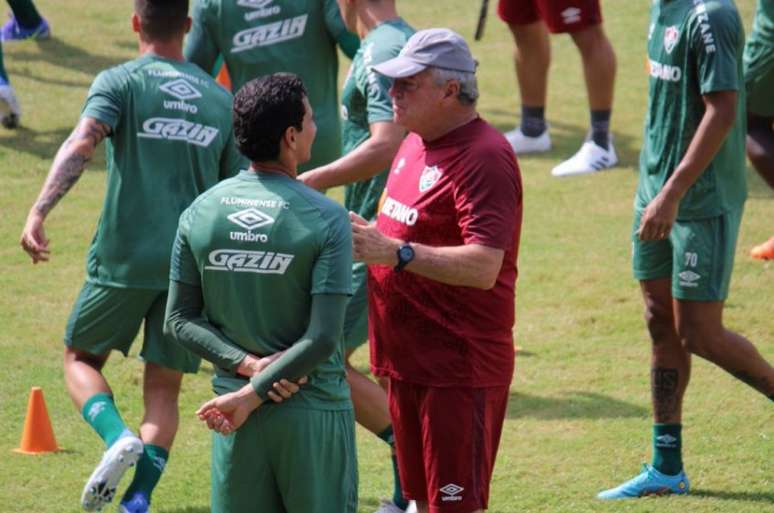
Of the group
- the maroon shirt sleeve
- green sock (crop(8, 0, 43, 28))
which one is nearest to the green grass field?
green sock (crop(8, 0, 43, 28))

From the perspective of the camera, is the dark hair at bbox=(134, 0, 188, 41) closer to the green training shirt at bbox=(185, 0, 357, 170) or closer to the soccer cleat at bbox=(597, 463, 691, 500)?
the green training shirt at bbox=(185, 0, 357, 170)

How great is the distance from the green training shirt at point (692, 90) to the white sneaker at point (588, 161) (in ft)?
16.2

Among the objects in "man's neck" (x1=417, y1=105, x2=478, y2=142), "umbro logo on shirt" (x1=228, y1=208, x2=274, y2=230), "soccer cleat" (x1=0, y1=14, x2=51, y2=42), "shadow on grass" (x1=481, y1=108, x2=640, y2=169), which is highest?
"man's neck" (x1=417, y1=105, x2=478, y2=142)

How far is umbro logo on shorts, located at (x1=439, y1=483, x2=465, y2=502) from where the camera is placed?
203 inches

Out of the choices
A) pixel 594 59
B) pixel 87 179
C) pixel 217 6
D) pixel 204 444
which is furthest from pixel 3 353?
pixel 594 59

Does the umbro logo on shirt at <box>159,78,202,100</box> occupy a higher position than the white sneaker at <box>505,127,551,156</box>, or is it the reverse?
the umbro logo on shirt at <box>159,78,202,100</box>

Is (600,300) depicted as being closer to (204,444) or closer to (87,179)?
(204,444)

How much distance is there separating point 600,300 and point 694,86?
3.11 metres

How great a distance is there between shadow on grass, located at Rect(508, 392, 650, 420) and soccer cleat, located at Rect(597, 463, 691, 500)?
3.21 ft

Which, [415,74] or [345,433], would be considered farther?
[415,74]

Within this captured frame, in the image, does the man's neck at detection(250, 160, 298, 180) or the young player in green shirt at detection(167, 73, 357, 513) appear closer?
the young player in green shirt at detection(167, 73, 357, 513)

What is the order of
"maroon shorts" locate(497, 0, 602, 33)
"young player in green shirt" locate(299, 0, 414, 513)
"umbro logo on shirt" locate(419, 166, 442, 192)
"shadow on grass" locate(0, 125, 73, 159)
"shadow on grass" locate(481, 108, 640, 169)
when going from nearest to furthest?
1. "umbro logo on shirt" locate(419, 166, 442, 192)
2. "young player in green shirt" locate(299, 0, 414, 513)
3. "maroon shorts" locate(497, 0, 602, 33)
4. "shadow on grass" locate(0, 125, 73, 159)
5. "shadow on grass" locate(481, 108, 640, 169)

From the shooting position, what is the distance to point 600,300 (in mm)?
9188

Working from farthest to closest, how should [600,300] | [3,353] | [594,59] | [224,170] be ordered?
[594,59] < [600,300] < [3,353] < [224,170]
